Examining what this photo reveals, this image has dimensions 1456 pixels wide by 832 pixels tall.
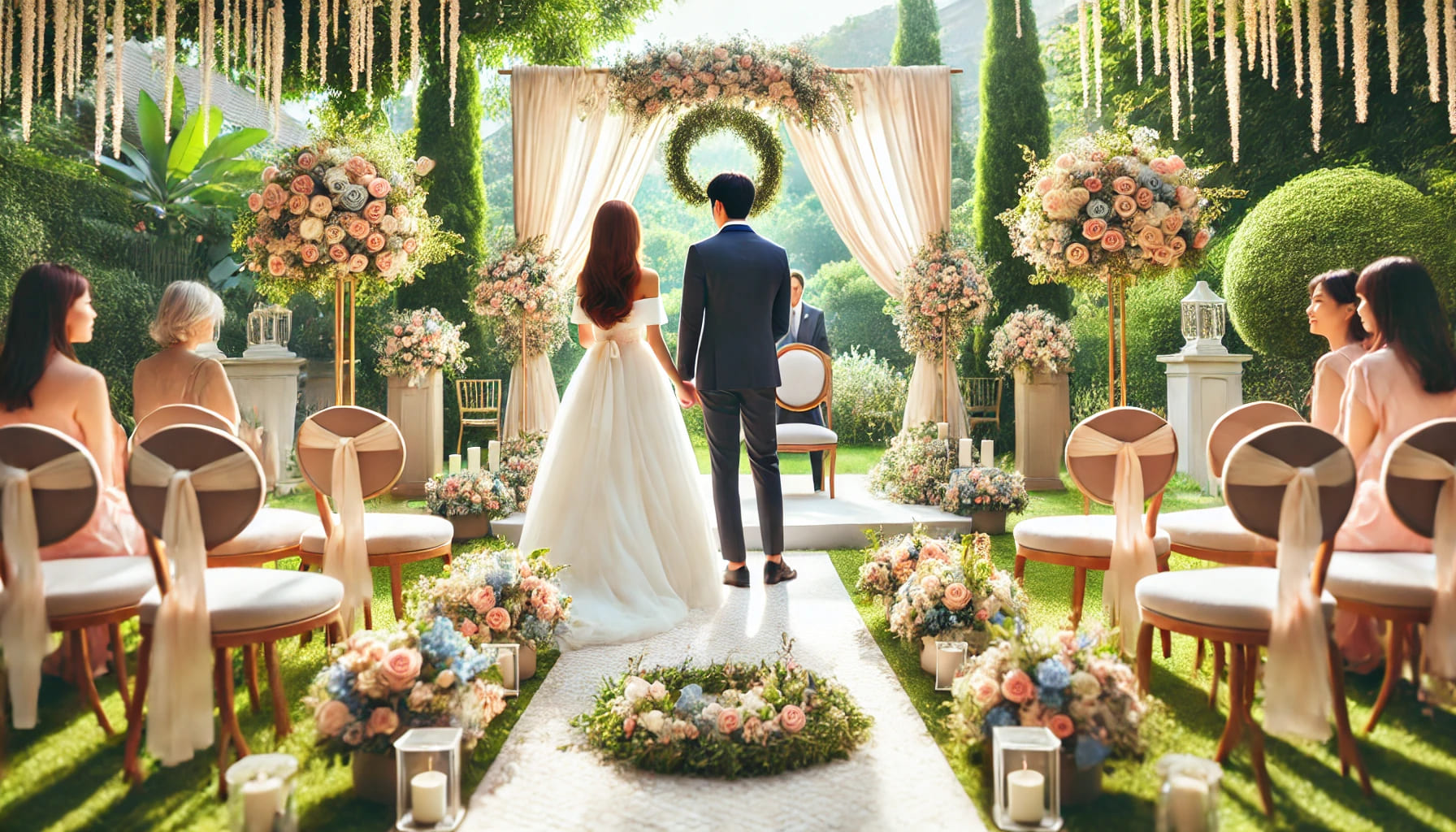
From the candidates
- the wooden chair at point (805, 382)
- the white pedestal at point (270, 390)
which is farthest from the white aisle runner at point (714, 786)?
the white pedestal at point (270, 390)

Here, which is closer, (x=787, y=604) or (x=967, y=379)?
(x=787, y=604)

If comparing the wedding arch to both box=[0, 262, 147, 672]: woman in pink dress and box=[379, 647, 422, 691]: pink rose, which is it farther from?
box=[379, 647, 422, 691]: pink rose

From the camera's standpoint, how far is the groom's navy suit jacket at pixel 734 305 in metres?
4.07

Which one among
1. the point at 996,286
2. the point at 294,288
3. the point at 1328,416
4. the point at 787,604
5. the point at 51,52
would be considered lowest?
the point at 787,604

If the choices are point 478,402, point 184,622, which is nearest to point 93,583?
point 184,622

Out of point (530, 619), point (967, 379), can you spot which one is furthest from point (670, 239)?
point (530, 619)

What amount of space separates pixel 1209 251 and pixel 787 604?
6862mm

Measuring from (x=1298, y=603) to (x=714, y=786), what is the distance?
1456mm

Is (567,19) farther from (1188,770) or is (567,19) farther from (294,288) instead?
(1188,770)

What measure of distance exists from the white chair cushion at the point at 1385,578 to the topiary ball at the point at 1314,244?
4776mm

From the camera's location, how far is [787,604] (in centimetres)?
407

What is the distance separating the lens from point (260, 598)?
7.83 feet

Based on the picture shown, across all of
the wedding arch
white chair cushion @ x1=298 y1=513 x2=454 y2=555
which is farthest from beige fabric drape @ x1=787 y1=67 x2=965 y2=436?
white chair cushion @ x1=298 y1=513 x2=454 y2=555

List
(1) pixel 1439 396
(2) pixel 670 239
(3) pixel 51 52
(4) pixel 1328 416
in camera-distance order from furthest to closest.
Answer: (2) pixel 670 239
(3) pixel 51 52
(4) pixel 1328 416
(1) pixel 1439 396
